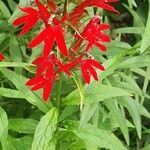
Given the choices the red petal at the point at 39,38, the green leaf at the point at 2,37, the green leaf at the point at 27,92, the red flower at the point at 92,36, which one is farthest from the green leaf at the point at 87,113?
the green leaf at the point at 2,37

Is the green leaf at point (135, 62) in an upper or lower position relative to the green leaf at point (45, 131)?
upper

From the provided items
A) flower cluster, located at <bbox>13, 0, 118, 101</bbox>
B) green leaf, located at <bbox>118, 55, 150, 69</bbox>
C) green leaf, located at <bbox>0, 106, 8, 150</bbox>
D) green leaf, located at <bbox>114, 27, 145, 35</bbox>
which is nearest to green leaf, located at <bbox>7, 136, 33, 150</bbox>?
green leaf, located at <bbox>0, 106, 8, 150</bbox>

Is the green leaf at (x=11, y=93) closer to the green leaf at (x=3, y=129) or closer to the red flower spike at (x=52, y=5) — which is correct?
the green leaf at (x=3, y=129)

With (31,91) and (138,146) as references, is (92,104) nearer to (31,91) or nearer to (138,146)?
(31,91)

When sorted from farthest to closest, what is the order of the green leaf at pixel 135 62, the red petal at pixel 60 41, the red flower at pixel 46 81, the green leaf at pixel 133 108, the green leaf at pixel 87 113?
the green leaf at pixel 133 108, the green leaf at pixel 135 62, the green leaf at pixel 87 113, the red flower at pixel 46 81, the red petal at pixel 60 41

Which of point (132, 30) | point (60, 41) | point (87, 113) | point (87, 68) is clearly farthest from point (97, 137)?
point (132, 30)

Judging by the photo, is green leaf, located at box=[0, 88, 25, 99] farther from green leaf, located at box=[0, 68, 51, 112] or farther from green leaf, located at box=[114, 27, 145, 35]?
green leaf, located at box=[114, 27, 145, 35]

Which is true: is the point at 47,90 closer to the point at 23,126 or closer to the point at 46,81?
the point at 46,81
